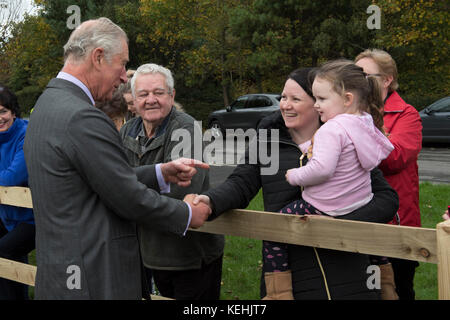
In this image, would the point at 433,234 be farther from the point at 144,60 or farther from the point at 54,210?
the point at 144,60

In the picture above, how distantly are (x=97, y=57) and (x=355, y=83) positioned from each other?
1278mm

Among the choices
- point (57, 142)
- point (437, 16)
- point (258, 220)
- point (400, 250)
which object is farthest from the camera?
point (437, 16)

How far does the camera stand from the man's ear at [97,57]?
2262mm

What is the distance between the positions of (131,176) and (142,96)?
1.17 m

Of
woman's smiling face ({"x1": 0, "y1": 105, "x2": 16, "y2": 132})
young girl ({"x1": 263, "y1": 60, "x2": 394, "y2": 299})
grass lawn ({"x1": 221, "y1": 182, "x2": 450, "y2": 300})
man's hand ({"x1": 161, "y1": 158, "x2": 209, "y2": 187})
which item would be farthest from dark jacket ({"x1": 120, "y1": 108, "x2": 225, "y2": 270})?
grass lawn ({"x1": 221, "y1": 182, "x2": 450, "y2": 300})

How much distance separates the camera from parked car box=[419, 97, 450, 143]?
50.8 ft

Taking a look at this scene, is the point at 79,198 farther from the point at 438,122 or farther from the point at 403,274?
the point at 438,122

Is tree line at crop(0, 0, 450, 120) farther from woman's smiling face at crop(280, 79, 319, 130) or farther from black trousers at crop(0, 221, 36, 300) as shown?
woman's smiling face at crop(280, 79, 319, 130)

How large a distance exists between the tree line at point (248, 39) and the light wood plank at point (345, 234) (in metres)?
17.5

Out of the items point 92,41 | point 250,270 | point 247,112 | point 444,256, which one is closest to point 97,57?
point 92,41

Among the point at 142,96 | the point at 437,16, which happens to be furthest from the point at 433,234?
the point at 437,16

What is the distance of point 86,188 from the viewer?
84.8 inches

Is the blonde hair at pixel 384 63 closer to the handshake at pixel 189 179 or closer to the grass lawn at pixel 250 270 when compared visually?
the handshake at pixel 189 179

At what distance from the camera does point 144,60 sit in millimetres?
33250
